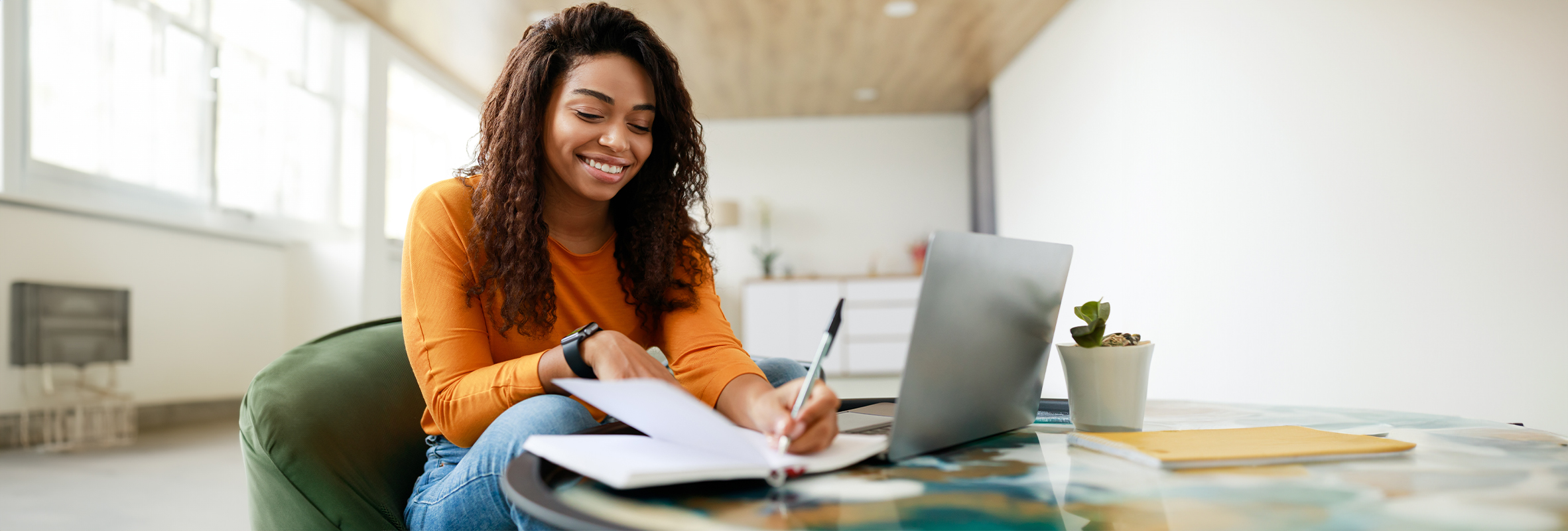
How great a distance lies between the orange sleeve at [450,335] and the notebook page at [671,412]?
287 millimetres

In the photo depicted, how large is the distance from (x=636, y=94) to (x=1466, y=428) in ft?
3.32

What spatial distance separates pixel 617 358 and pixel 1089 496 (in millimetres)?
459

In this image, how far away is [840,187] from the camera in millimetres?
7074

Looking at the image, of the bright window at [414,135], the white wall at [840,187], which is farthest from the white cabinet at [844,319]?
the bright window at [414,135]

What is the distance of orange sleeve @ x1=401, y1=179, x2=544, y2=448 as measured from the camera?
2.83ft

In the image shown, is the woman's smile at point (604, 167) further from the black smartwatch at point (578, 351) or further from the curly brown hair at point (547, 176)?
the black smartwatch at point (578, 351)

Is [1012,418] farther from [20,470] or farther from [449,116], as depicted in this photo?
[449,116]

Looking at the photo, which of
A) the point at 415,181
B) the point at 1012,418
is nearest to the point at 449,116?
the point at 415,181

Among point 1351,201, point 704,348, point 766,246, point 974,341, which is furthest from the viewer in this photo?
point 766,246

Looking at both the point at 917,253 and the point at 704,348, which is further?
the point at 917,253

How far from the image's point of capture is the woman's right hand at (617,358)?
0.79 m

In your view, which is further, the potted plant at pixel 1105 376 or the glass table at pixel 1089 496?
the potted plant at pixel 1105 376

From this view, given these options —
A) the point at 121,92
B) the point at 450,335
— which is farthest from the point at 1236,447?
the point at 121,92

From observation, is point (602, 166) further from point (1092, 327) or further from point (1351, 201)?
point (1351, 201)
